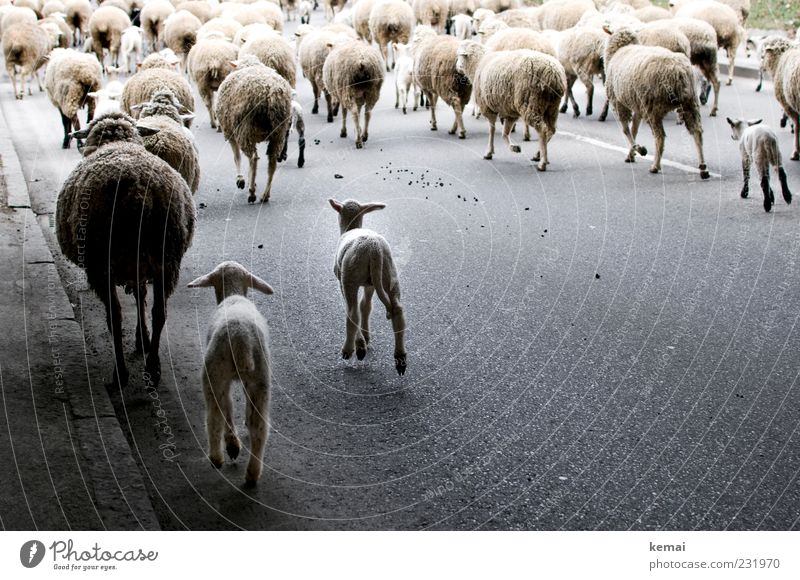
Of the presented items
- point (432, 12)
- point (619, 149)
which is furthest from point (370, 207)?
point (432, 12)

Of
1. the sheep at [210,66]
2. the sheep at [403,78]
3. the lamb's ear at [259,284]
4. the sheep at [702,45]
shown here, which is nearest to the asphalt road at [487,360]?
the lamb's ear at [259,284]

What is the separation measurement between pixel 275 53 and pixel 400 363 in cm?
544

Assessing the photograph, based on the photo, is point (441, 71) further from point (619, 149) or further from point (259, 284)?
point (259, 284)

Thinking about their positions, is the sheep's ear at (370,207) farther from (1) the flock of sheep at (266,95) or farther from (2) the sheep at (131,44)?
(2) the sheep at (131,44)

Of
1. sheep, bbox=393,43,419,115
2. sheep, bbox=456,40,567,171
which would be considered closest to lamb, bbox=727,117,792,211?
sheep, bbox=456,40,567,171

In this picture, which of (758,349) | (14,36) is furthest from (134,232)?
(14,36)

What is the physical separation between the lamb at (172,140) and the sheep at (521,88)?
2.39 metres

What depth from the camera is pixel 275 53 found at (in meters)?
8.35

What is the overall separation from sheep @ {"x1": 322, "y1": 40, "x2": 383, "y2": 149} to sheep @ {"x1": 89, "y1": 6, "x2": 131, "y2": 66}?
594 cm

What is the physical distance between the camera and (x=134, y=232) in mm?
3477

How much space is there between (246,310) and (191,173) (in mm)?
1984

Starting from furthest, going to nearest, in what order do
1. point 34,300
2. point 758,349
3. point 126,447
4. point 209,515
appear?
1. point 34,300
2. point 758,349
3. point 126,447
4. point 209,515

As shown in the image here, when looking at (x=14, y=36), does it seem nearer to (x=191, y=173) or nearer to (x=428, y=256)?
(x=191, y=173)

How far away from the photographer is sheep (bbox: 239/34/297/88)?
826cm
